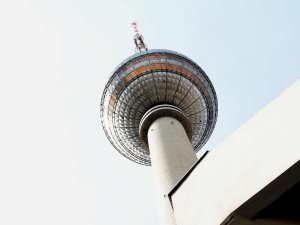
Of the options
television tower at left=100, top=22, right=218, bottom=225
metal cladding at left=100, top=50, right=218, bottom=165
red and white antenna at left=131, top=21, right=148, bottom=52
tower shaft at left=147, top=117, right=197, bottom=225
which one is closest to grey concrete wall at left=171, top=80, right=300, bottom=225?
tower shaft at left=147, top=117, right=197, bottom=225

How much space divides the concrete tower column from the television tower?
7 cm

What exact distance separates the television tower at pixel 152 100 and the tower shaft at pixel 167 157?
1.26 m

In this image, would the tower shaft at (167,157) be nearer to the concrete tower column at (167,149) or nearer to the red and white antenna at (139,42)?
the concrete tower column at (167,149)

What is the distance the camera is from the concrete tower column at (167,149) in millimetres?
13680

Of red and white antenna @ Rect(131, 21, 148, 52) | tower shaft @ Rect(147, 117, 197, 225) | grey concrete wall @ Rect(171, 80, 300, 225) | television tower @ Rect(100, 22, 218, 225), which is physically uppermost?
red and white antenna @ Rect(131, 21, 148, 52)

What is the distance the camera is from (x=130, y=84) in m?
22.5

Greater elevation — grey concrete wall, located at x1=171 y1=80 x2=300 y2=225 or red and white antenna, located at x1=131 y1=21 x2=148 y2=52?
red and white antenna, located at x1=131 y1=21 x2=148 y2=52

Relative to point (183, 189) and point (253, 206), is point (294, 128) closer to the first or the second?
point (253, 206)

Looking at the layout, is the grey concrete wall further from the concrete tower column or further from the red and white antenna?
the red and white antenna

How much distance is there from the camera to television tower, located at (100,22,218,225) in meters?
20.0

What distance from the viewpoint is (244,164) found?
4.91m

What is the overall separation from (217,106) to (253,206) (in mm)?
21364

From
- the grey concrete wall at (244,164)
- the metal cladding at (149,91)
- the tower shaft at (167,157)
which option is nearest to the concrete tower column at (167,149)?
the tower shaft at (167,157)

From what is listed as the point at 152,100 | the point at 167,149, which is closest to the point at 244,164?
the point at 167,149
